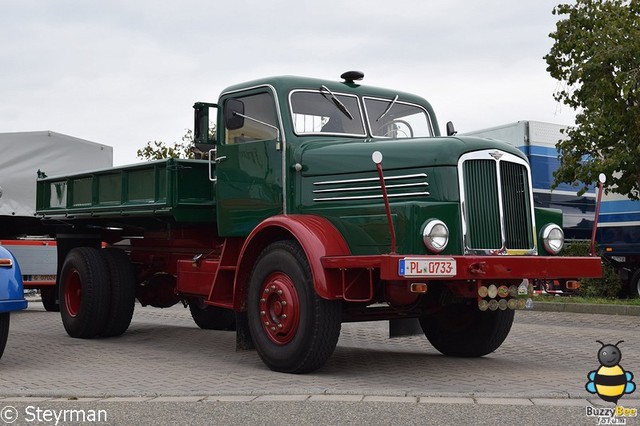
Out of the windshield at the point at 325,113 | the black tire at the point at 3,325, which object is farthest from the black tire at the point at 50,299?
the windshield at the point at 325,113

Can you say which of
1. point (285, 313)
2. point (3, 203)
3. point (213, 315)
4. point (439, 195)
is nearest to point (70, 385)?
point (285, 313)

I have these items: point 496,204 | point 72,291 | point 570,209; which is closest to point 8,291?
point 72,291

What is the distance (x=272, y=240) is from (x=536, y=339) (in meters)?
4.27

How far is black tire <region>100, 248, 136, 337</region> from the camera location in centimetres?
1095

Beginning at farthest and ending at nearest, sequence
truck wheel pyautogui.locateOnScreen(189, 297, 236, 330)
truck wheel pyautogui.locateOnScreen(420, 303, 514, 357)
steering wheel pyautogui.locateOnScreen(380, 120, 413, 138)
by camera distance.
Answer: truck wheel pyautogui.locateOnScreen(189, 297, 236, 330), steering wheel pyautogui.locateOnScreen(380, 120, 413, 138), truck wheel pyautogui.locateOnScreen(420, 303, 514, 357)

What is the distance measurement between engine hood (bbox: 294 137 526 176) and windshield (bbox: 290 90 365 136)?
27cm

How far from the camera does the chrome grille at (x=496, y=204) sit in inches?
295

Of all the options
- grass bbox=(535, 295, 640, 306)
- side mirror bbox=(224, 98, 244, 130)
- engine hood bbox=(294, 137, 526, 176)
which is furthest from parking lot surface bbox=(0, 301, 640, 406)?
grass bbox=(535, 295, 640, 306)

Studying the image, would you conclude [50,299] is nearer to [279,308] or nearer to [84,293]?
[84,293]

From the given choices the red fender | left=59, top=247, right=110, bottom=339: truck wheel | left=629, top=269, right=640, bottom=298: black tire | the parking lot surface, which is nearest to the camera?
the parking lot surface

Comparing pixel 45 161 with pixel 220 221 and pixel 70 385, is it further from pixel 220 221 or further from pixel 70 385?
pixel 70 385

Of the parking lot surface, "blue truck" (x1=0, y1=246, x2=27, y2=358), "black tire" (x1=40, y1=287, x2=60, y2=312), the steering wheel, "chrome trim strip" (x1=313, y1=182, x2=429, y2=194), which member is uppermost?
the steering wheel

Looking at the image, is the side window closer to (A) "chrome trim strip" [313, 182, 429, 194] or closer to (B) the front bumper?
(A) "chrome trim strip" [313, 182, 429, 194]

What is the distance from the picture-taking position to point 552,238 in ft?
26.2
